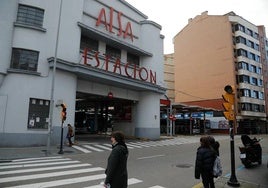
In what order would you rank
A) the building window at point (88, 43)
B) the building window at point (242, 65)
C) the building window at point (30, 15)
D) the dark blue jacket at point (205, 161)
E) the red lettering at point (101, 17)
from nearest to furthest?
1. the dark blue jacket at point (205, 161)
2. the building window at point (30, 15)
3. the building window at point (88, 43)
4. the red lettering at point (101, 17)
5. the building window at point (242, 65)

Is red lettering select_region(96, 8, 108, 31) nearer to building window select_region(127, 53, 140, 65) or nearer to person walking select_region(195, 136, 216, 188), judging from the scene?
building window select_region(127, 53, 140, 65)

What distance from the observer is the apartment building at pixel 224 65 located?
50.1 metres

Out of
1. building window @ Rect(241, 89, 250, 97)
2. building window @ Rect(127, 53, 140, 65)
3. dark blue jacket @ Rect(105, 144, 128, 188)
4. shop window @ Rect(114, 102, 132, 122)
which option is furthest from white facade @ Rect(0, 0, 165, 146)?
building window @ Rect(241, 89, 250, 97)

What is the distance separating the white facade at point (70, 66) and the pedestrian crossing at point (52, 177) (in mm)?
7449

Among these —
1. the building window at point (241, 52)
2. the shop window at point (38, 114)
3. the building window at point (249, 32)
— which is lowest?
the shop window at point (38, 114)

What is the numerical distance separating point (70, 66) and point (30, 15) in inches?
191

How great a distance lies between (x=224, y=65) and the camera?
164 ft

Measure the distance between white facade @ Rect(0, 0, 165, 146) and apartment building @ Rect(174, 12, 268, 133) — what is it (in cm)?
2631

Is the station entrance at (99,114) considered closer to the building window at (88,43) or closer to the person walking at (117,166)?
the building window at (88,43)

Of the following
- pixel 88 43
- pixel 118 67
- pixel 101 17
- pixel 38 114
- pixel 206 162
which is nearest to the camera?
pixel 206 162

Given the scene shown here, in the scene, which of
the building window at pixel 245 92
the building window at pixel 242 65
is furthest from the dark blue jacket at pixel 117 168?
the building window at pixel 242 65

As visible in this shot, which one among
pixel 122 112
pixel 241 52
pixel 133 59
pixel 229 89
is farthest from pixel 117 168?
pixel 241 52

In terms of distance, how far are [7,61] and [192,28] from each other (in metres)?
47.1

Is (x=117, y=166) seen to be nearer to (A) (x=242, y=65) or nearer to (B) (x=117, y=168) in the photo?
(B) (x=117, y=168)
